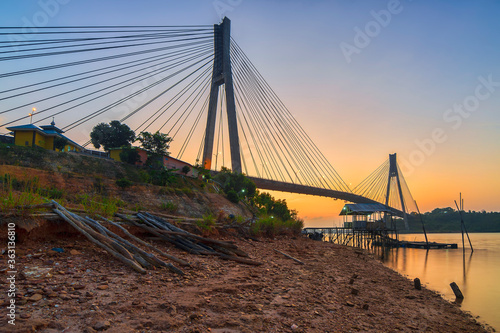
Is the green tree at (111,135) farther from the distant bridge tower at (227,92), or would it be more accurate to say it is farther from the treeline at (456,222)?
the treeline at (456,222)

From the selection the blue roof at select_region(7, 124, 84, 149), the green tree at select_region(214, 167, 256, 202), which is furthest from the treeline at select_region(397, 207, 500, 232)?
the blue roof at select_region(7, 124, 84, 149)

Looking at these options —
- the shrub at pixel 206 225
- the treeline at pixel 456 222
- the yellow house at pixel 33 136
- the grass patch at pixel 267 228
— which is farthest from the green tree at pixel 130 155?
the treeline at pixel 456 222

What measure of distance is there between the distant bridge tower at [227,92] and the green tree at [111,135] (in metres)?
11.8

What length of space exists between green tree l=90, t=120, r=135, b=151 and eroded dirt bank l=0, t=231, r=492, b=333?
31.8m

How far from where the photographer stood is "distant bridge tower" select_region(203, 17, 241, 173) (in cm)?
2955

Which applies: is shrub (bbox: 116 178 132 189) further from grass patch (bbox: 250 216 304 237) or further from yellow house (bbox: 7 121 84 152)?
yellow house (bbox: 7 121 84 152)

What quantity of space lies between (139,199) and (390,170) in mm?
68629

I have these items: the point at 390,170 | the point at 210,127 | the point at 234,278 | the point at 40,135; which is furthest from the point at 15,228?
the point at 390,170

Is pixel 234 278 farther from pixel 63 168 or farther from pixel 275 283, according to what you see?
→ pixel 63 168

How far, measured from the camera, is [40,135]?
2927 cm

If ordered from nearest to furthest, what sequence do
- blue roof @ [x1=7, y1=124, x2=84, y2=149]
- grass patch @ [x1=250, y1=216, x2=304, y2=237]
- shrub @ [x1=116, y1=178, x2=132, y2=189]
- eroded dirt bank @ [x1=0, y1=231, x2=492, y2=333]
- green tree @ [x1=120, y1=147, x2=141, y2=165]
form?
eroded dirt bank @ [x1=0, y1=231, x2=492, y2=333], grass patch @ [x1=250, y1=216, x2=304, y2=237], shrub @ [x1=116, y1=178, x2=132, y2=189], blue roof @ [x1=7, y1=124, x2=84, y2=149], green tree @ [x1=120, y1=147, x2=141, y2=165]

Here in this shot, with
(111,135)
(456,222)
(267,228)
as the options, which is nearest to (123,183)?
(267,228)

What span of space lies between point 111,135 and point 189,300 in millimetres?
35791

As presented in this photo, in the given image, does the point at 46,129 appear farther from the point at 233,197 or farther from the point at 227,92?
the point at 233,197
